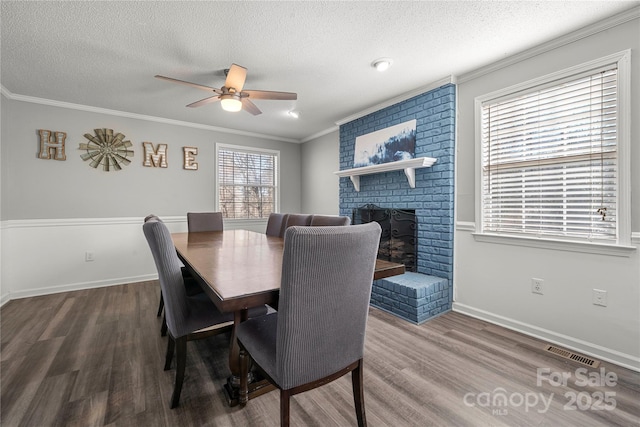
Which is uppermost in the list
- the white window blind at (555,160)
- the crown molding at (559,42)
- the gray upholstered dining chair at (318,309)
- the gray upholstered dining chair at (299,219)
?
the crown molding at (559,42)

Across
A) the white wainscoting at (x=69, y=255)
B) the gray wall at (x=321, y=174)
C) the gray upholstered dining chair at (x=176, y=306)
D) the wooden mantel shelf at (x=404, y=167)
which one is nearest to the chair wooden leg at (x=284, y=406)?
the gray upholstered dining chair at (x=176, y=306)

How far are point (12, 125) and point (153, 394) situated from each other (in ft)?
12.2

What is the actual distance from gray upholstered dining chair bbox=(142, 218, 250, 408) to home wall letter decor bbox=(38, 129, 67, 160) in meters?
3.20

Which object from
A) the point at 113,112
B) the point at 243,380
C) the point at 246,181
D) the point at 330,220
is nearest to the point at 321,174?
the point at 246,181

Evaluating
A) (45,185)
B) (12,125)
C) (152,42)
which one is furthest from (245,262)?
(12,125)

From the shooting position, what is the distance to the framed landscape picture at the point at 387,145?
10.6 ft

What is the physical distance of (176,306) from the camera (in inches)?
58.6

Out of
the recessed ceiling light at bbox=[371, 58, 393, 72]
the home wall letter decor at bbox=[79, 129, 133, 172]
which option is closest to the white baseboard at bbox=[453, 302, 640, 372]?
the recessed ceiling light at bbox=[371, 58, 393, 72]

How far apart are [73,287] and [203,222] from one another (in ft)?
6.05

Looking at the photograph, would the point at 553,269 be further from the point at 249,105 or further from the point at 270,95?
the point at 249,105

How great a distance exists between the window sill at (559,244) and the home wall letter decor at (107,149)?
4488 mm

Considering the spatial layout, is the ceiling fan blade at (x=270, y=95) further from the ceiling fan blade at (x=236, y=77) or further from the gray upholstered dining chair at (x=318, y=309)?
the gray upholstered dining chair at (x=318, y=309)

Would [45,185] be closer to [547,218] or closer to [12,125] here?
[12,125]

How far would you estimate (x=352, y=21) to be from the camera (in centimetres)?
198
